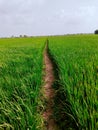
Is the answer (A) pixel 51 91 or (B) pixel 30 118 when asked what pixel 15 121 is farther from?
(A) pixel 51 91

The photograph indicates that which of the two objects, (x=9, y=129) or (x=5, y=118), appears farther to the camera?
(x=5, y=118)

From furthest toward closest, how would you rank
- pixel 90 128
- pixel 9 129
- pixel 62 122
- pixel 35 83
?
pixel 35 83 → pixel 62 122 → pixel 9 129 → pixel 90 128

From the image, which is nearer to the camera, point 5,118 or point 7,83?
point 5,118

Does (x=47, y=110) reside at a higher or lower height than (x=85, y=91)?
lower

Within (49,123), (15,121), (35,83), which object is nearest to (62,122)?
(49,123)

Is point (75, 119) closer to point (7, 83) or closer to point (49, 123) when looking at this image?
point (49, 123)

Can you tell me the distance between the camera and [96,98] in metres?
3.21

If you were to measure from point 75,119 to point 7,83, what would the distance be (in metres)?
1.82

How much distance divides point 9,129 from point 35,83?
1962 millimetres

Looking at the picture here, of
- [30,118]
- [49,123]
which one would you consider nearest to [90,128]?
[30,118]

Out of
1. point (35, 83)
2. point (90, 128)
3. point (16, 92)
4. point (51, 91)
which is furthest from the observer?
point (51, 91)

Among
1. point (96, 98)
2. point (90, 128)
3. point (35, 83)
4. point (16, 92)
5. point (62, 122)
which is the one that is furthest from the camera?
point (35, 83)

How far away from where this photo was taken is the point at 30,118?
311cm

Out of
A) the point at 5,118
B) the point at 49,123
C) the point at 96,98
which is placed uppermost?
the point at 96,98
